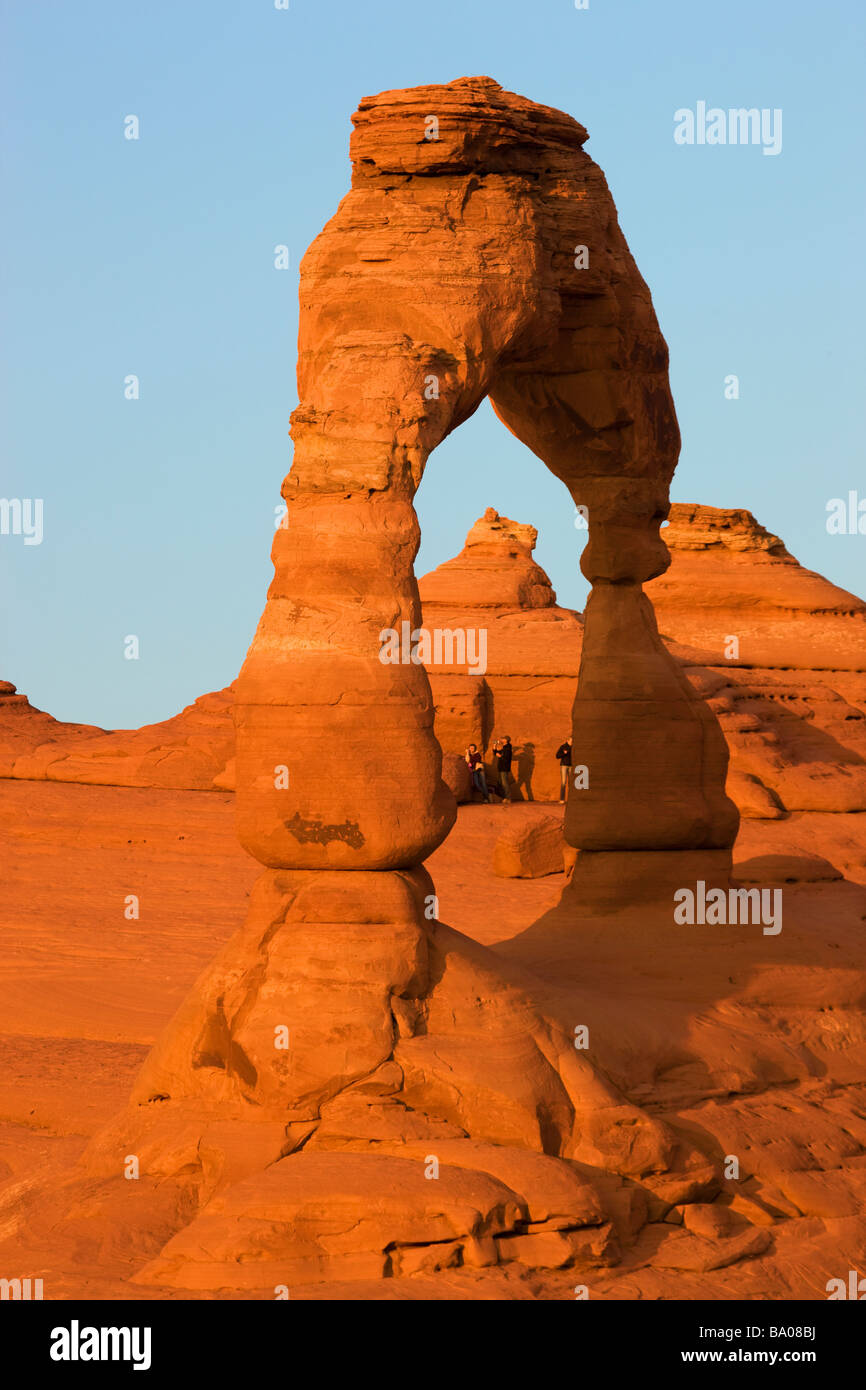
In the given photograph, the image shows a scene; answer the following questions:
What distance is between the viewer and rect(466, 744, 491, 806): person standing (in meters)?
23.3

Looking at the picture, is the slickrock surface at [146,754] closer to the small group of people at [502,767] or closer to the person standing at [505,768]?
the small group of people at [502,767]

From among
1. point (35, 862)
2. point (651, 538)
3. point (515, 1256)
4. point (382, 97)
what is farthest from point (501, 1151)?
point (35, 862)

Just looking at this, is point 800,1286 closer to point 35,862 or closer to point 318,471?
point 318,471

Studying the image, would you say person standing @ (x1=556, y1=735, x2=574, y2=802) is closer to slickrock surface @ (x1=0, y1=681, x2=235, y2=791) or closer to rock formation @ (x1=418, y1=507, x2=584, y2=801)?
rock formation @ (x1=418, y1=507, x2=584, y2=801)

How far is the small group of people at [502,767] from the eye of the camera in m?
23.3

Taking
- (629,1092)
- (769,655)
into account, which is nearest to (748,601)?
(769,655)

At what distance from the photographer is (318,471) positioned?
9906 mm

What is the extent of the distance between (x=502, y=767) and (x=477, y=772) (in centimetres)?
42

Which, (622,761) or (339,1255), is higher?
(622,761)

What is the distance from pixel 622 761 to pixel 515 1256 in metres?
5.04

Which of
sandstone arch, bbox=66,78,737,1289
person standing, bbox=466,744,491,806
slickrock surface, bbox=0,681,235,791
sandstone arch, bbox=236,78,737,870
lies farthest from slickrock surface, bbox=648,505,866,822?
sandstone arch, bbox=66,78,737,1289

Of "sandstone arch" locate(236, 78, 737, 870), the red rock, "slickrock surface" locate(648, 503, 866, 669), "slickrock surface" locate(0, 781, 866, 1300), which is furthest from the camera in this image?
"slickrock surface" locate(648, 503, 866, 669)

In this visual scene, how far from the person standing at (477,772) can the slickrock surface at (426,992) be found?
10.7 m

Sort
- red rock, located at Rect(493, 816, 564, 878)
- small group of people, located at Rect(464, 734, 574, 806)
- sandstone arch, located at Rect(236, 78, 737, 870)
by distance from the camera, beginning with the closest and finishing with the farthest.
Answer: sandstone arch, located at Rect(236, 78, 737, 870), red rock, located at Rect(493, 816, 564, 878), small group of people, located at Rect(464, 734, 574, 806)
